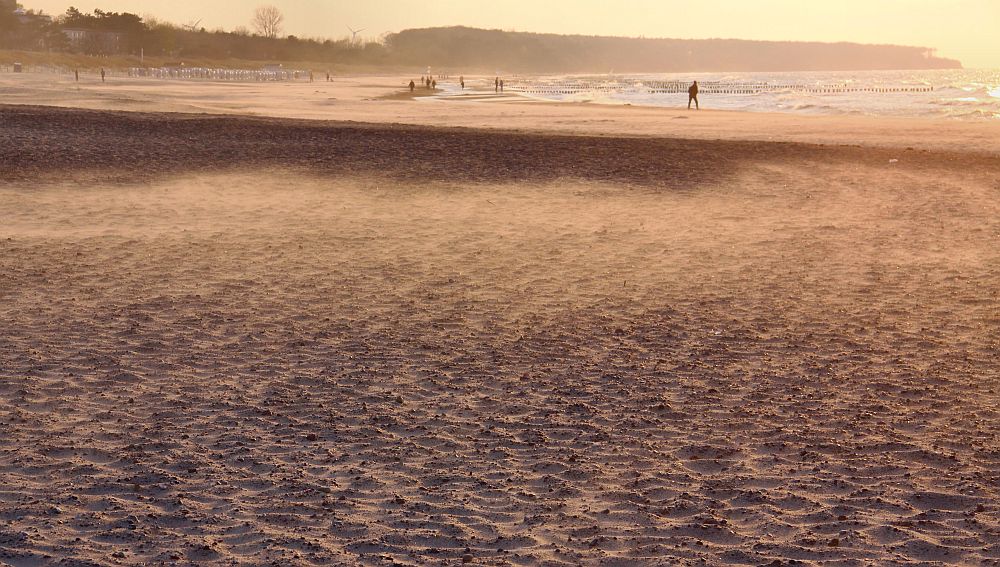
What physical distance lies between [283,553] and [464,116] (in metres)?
35.3

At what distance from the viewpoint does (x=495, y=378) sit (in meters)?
7.18

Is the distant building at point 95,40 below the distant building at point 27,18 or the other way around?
below

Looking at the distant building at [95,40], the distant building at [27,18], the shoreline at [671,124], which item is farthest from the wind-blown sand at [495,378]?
the distant building at [27,18]

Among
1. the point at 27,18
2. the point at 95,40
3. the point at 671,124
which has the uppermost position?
the point at 27,18

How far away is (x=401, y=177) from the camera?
17.2 m

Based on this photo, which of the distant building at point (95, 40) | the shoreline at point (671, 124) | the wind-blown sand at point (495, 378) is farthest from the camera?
the distant building at point (95, 40)

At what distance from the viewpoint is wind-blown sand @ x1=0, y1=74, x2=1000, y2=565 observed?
15.9ft

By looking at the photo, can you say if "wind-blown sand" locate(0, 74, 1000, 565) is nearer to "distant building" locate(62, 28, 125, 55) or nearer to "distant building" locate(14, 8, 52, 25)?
"distant building" locate(62, 28, 125, 55)

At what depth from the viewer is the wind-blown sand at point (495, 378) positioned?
4.84m

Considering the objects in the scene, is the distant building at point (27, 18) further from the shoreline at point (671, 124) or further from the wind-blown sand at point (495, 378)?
the wind-blown sand at point (495, 378)

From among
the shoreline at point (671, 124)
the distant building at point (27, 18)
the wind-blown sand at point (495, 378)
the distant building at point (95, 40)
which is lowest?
the wind-blown sand at point (495, 378)

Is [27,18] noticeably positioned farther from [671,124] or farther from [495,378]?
[495,378]

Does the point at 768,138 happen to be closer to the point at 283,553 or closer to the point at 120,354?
the point at 120,354

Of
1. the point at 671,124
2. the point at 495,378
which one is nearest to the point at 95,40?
the point at 671,124
